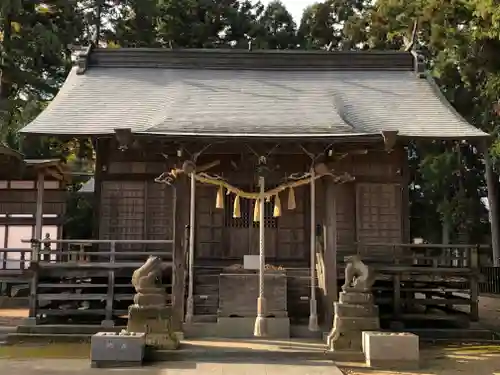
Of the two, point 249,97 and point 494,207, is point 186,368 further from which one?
point 494,207

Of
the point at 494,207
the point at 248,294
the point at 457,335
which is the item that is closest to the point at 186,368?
the point at 248,294

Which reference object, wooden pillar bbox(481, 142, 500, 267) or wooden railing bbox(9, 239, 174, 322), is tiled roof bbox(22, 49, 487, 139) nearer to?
wooden railing bbox(9, 239, 174, 322)

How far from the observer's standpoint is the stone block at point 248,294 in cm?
1120

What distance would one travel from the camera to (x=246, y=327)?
1105 centimetres

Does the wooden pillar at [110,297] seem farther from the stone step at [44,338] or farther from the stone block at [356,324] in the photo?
the stone block at [356,324]

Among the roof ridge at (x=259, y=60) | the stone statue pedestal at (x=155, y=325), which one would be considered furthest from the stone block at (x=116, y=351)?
the roof ridge at (x=259, y=60)

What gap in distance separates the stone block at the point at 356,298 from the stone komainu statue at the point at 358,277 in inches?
2.9

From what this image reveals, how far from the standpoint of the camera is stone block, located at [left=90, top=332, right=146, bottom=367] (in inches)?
348

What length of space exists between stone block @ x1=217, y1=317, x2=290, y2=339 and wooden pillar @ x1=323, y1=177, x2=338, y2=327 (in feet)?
2.75

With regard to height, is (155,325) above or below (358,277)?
below

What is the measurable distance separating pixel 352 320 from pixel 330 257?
68.3 inches

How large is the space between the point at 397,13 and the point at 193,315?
20.2 m

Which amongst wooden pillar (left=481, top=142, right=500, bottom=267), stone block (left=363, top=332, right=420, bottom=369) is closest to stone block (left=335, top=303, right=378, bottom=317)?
stone block (left=363, top=332, right=420, bottom=369)

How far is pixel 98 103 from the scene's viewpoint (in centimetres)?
1388
